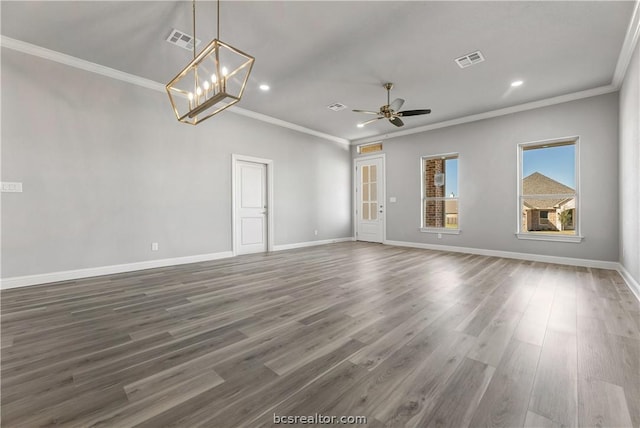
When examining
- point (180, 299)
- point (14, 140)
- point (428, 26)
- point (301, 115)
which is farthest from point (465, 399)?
point (301, 115)

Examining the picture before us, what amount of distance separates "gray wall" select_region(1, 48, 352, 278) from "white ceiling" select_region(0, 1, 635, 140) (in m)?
0.53

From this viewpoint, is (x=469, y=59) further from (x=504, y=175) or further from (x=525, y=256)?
(x=525, y=256)

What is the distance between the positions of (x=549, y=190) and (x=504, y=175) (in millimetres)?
807

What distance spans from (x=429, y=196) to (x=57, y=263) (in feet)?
24.3

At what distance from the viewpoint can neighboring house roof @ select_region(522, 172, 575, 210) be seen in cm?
508

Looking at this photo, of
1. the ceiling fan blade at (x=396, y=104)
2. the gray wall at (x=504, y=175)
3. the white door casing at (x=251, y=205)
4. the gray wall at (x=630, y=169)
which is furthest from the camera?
the white door casing at (x=251, y=205)

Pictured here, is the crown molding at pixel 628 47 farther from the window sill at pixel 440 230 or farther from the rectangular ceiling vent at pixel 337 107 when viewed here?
the rectangular ceiling vent at pixel 337 107

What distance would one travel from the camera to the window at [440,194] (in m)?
6.50

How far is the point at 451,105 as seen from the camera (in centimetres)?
543

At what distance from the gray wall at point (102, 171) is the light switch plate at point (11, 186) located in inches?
2.3

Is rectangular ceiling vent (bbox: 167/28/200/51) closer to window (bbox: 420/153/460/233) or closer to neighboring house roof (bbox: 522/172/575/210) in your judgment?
window (bbox: 420/153/460/233)

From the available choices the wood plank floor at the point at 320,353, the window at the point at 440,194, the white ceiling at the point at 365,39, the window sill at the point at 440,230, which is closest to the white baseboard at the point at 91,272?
the wood plank floor at the point at 320,353
